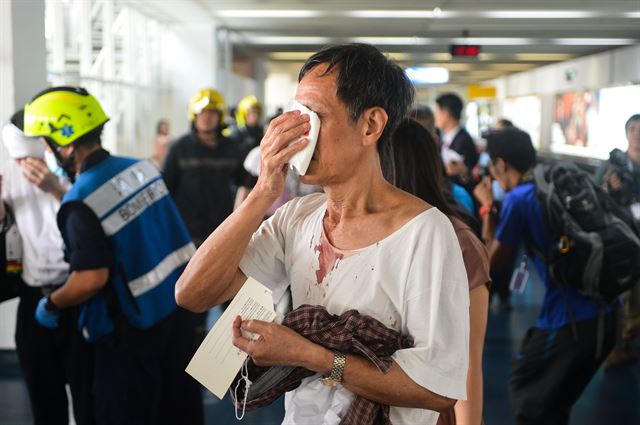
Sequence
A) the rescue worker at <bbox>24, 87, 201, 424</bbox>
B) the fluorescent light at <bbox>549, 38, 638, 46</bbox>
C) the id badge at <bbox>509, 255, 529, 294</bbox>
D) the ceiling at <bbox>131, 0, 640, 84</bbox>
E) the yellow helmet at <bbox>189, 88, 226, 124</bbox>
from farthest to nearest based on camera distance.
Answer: the fluorescent light at <bbox>549, 38, 638, 46</bbox> → the ceiling at <bbox>131, 0, 640, 84</bbox> → the yellow helmet at <bbox>189, 88, 226, 124</bbox> → the id badge at <bbox>509, 255, 529, 294</bbox> → the rescue worker at <bbox>24, 87, 201, 424</bbox>

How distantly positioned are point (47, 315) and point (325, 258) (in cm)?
189

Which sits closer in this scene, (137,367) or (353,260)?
(353,260)

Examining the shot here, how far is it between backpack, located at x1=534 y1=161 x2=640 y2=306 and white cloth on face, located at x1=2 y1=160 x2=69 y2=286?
7.16 ft

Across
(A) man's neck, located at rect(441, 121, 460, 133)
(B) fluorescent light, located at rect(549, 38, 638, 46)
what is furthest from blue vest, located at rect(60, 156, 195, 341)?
(B) fluorescent light, located at rect(549, 38, 638, 46)

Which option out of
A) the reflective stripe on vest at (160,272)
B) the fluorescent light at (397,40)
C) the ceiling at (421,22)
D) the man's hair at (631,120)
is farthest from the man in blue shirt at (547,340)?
the fluorescent light at (397,40)

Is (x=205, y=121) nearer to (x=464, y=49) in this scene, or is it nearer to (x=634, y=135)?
(x=634, y=135)

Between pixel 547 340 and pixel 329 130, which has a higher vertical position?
pixel 329 130

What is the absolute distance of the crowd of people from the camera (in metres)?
1.56

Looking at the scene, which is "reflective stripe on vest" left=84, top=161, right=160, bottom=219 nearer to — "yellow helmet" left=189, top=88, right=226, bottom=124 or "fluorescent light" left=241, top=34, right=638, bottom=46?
"yellow helmet" left=189, top=88, right=226, bottom=124

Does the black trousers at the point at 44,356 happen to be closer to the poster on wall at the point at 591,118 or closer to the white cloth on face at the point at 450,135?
the white cloth on face at the point at 450,135

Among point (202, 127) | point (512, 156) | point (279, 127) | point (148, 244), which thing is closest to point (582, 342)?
point (512, 156)

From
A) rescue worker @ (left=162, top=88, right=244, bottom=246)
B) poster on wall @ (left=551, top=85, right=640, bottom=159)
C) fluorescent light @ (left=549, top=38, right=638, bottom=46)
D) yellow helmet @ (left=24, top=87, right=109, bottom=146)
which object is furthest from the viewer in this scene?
fluorescent light @ (left=549, top=38, right=638, bottom=46)

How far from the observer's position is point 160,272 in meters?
3.25

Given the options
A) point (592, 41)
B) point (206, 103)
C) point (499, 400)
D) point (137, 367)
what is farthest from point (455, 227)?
point (592, 41)
